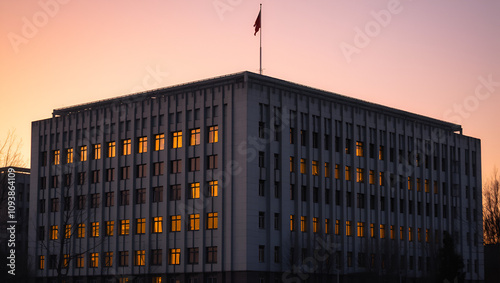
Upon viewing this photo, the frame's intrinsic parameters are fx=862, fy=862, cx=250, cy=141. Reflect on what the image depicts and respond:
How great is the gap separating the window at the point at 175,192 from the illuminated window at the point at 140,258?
6.42 m

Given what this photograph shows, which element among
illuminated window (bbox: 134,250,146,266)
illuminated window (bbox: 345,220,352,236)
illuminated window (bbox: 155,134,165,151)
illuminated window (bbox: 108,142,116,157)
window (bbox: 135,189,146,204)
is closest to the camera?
illuminated window (bbox: 134,250,146,266)

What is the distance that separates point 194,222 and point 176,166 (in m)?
6.07

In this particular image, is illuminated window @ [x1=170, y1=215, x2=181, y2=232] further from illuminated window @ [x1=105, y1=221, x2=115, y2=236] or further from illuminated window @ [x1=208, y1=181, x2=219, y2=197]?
illuminated window @ [x1=105, y1=221, x2=115, y2=236]

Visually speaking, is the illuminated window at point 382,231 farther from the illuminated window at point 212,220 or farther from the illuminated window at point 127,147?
the illuminated window at point 127,147

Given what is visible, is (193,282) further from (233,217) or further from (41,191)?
(41,191)

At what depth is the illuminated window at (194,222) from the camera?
8125cm

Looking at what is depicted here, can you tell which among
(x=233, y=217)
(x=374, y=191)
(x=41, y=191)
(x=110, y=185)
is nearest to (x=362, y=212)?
(x=374, y=191)

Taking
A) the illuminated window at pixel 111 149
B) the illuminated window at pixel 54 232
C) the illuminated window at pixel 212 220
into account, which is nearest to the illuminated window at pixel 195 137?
the illuminated window at pixel 212 220

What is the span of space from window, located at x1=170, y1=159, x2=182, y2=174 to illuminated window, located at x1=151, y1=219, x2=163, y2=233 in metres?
4.84

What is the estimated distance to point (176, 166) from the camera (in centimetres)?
8394

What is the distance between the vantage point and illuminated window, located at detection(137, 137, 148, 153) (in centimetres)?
8662

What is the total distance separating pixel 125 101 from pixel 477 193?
45.1 metres

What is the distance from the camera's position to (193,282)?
8106 centimetres

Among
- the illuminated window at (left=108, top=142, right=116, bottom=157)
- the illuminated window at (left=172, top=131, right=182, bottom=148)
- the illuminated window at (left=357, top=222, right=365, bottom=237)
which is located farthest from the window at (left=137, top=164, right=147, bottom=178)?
the illuminated window at (left=357, top=222, right=365, bottom=237)
